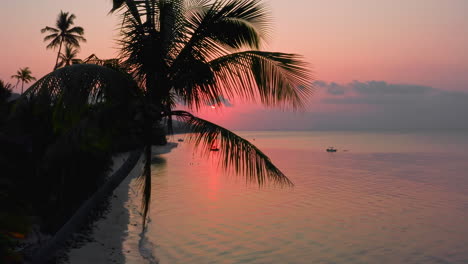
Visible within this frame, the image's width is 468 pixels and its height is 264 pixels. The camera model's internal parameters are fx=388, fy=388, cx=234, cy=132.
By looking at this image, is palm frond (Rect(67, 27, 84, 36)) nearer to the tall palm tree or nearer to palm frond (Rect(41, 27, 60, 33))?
palm frond (Rect(41, 27, 60, 33))

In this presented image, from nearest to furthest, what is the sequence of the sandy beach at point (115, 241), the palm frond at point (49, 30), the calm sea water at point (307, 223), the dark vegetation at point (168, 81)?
1. the dark vegetation at point (168, 81)
2. the sandy beach at point (115, 241)
3. the calm sea water at point (307, 223)
4. the palm frond at point (49, 30)

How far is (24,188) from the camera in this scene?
34.3ft

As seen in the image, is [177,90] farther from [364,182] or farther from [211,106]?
[364,182]

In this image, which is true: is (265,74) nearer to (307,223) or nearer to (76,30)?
(307,223)

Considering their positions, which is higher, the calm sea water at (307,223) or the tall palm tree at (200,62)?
the tall palm tree at (200,62)

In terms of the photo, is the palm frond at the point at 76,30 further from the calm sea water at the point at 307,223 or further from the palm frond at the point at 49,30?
the calm sea water at the point at 307,223

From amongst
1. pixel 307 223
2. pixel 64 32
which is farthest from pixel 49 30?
pixel 307 223

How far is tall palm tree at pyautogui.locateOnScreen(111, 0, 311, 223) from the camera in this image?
22.8 feet

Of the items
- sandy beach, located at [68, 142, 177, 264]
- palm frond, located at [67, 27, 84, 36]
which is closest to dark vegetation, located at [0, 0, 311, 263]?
sandy beach, located at [68, 142, 177, 264]

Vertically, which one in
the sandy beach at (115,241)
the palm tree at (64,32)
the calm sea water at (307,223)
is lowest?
the calm sea water at (307,223)

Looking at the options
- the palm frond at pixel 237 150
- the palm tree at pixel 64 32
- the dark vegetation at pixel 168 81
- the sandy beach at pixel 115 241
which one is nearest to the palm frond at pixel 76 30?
the palm tree at pixel 64 32

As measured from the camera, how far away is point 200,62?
7.25 meters

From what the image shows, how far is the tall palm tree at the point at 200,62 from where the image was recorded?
6953mm

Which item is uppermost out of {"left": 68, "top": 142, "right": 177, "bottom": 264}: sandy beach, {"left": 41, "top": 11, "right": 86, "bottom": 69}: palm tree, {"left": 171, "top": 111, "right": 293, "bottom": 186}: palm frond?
{"left": 41, "top": 11, "right": 86, "bottom": 69}: palm tree
